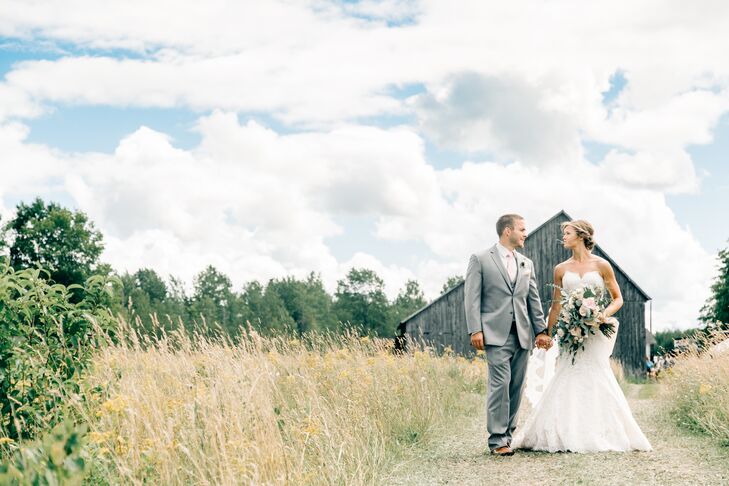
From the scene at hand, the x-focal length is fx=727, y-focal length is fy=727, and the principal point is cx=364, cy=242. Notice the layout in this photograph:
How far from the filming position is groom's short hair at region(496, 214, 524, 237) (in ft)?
25.4

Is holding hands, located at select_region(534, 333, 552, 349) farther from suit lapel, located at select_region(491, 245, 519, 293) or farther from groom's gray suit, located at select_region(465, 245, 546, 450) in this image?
suit lapel, located at select_region(491, 245, 519, 293)

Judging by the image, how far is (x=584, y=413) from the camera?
760 cm

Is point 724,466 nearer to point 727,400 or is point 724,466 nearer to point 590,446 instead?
point 590,446

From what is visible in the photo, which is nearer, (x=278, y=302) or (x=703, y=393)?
(x=703, y=393)

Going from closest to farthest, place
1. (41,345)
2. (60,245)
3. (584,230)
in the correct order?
(41,345) < (584,230) < (60,245)

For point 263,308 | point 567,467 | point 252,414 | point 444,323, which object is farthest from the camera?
point 263,308

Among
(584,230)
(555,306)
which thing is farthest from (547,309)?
(584,230)

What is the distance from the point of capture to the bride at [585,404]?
24.7 ft

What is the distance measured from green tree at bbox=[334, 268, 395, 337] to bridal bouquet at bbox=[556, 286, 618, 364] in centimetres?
7473

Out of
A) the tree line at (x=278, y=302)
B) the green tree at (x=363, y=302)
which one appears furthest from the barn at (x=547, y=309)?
the green tree at (x=363, y=302)

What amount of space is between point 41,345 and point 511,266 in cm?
463

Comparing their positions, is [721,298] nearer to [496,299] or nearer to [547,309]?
[547,309]

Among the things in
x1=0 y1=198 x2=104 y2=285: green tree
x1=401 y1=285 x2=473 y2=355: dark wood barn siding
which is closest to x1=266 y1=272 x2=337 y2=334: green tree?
x1=0 y1=198 x2=104 y2=285: green tree

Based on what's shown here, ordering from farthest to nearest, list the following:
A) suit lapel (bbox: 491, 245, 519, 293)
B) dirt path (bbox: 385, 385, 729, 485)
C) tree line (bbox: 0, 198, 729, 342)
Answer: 1. tree line (bbox: 0, 198, 729, 342)
2. suit lapel (bbox: 491, 245, 519, 293)
3. dirt path (bbox: 385, 385, 729, 485)
